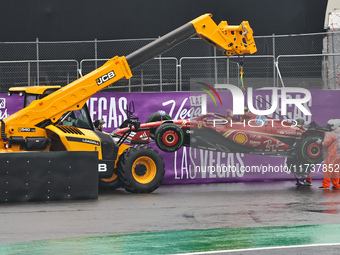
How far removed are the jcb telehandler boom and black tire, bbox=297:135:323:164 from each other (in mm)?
3100

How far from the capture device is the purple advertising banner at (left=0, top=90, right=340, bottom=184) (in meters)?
18.2

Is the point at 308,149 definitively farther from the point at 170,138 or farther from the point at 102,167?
the point at 102,167

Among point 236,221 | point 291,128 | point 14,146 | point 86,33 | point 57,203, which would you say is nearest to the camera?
point 236,221

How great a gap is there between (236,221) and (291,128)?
277 inches

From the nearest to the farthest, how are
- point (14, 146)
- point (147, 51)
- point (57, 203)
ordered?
point (57, 203)
point (14, 146)
point (147, 51)

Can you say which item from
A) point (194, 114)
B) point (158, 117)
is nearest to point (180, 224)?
point (158, 117)

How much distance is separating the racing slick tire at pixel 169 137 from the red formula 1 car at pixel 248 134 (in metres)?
0.91

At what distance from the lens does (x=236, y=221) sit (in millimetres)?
11297

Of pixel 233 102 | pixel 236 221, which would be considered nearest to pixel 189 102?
pixel 233 102

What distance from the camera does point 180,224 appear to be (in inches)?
434

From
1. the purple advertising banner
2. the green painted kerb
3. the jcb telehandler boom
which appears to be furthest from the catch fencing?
the green painted kerb

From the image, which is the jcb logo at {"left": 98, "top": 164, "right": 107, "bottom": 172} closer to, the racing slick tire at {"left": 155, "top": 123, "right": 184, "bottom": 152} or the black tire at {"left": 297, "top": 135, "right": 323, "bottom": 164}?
the racing slick tire at {"left": 155, "top": 123, "right": 184, "bottom": 152}

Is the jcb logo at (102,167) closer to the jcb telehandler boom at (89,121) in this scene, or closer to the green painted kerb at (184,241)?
the jcb telehandler boom at (89,121)

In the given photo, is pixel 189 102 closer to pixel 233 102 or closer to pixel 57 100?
pixel 233 102
